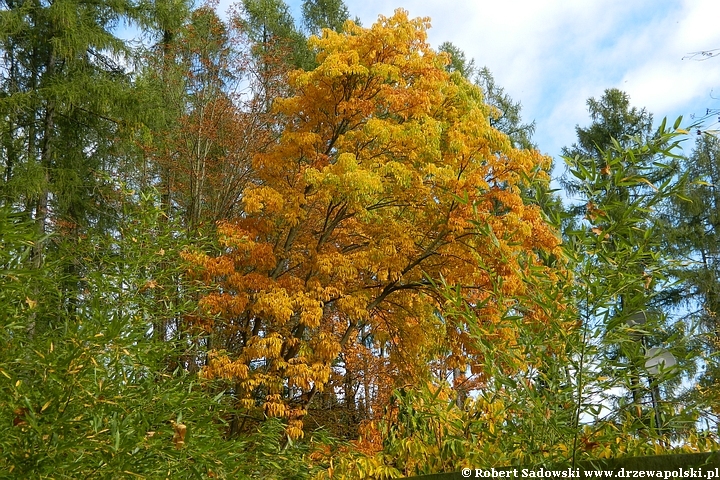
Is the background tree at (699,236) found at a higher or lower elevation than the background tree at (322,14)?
lower

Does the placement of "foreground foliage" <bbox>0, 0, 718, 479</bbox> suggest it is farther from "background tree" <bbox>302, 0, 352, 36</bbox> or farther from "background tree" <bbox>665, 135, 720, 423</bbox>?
"background tree" <bbox>302, 0, 352, 36</bbox>

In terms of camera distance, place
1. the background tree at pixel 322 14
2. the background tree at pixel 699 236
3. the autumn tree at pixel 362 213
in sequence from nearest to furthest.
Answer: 1. the autumn tree at pixel 362 213
2. the background tree at pixel 699 236
3. the background tree at pixel 322 14

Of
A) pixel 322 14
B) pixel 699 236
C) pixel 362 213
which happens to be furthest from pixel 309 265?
pixel 699 236

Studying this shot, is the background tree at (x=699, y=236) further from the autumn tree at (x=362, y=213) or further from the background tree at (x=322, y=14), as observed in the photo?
the background tree at (x=322, y=14)

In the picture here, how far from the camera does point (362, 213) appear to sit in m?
7.85

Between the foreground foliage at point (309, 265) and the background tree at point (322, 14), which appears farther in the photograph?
the background tree at point (322, 14)

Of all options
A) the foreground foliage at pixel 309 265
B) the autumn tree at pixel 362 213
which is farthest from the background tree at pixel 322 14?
the autumn tree at pixel 362 213

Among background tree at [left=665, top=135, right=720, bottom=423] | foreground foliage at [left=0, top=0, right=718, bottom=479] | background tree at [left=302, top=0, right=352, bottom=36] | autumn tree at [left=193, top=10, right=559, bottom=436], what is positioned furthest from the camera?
background tree at [left=302, top=0, right=352, bottom=36]

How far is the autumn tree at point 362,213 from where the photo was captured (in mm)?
7398

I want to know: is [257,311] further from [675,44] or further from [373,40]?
[675,44]

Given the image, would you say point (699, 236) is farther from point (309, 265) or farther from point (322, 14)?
point (322, 14)

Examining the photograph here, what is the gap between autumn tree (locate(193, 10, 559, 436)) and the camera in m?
7.40

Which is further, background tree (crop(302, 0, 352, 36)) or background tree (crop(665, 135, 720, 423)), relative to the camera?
background tree (crop(302, 0, 352, 36))

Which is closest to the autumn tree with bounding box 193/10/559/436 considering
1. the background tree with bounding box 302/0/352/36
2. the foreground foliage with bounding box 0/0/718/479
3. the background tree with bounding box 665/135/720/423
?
the foreground foliage with bounding box 0/0/718/479
